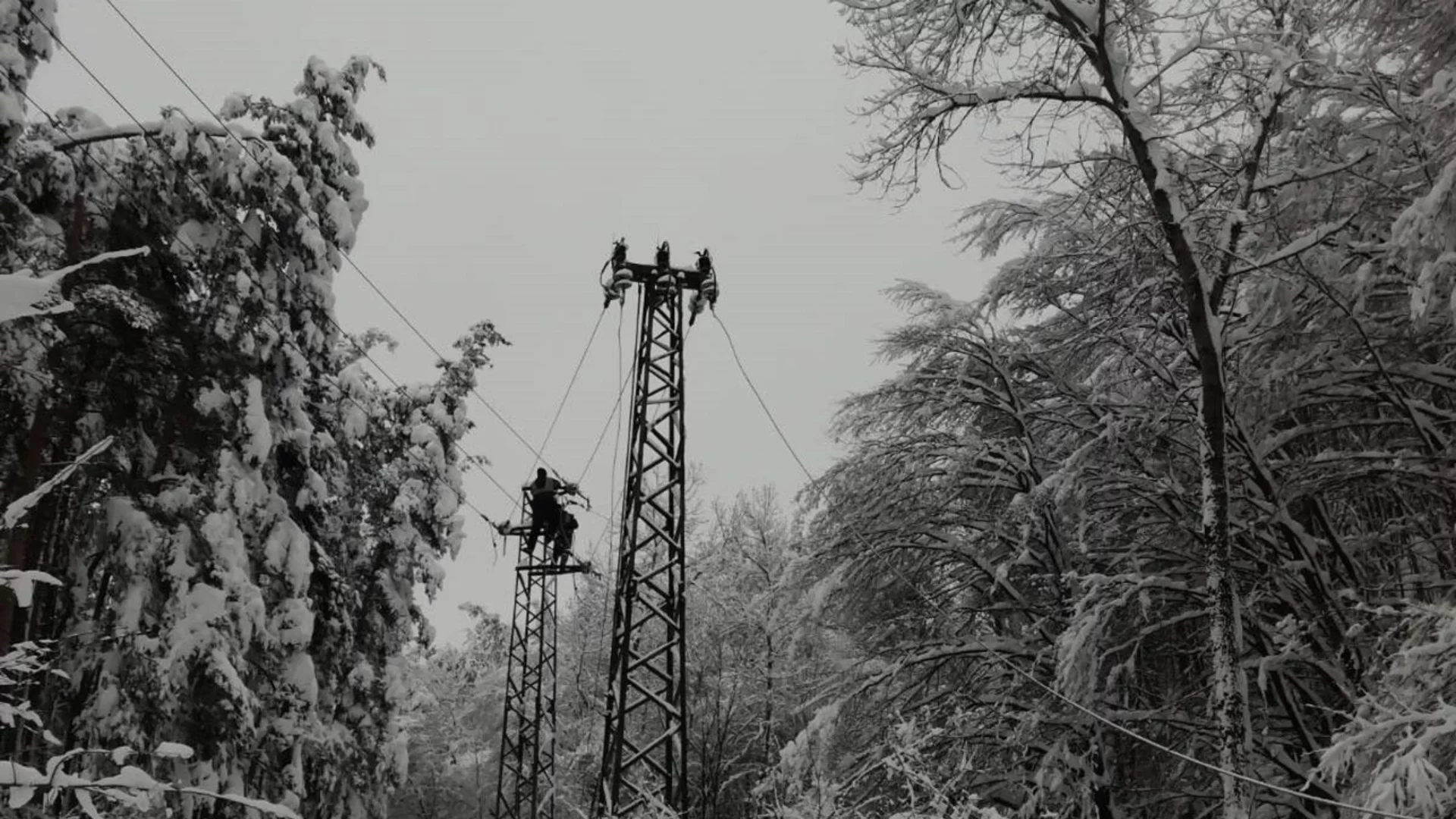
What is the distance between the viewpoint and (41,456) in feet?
28.5

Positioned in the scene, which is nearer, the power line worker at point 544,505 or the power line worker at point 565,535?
the power line worker at point 544,505

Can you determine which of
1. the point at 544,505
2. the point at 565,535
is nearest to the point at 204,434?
the point at 544,505

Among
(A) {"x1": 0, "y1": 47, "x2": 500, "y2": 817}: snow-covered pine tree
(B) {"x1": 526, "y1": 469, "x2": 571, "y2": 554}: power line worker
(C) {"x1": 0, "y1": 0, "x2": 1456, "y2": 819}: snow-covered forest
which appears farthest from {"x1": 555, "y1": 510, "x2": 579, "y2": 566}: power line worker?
(A) {"x1": 0, "y1": 47, "x2": 500, "y2": 817}: snow-covered pine tree

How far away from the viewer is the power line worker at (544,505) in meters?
13.6

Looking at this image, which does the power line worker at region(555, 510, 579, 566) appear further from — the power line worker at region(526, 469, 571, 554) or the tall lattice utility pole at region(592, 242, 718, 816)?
the tall lattice utility pole at region(592, 242, 718, 816)

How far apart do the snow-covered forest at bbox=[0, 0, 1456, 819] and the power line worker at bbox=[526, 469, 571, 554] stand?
1.20m

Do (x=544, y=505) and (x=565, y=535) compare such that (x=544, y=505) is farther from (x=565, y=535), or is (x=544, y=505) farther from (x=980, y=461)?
(x=980, y=461)

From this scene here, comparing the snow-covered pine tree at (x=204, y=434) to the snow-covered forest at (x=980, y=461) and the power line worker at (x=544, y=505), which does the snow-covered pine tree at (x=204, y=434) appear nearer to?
the snow-covered forest at (x=980, y=461)

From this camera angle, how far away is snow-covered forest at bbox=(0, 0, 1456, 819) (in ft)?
23.2

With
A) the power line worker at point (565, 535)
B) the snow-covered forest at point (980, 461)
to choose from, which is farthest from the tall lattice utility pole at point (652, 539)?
the power line worker at point (565, 535)

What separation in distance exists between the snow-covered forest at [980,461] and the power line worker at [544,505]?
3.93ft

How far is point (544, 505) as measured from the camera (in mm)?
13789

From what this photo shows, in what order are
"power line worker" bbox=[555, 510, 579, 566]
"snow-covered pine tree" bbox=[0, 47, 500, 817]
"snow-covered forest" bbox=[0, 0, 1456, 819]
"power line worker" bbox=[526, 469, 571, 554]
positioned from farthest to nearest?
"power line worker" bbox=[555, 510, 579, 566], "power line worker" bbox=[526, 469, 571, 554], "snow-covered pine tree" bbox=[0, 47, 500, 817], "snow-covered forest" bbox=[0, 0, 1456, 819]

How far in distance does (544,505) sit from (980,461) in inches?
249
